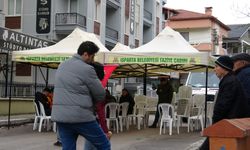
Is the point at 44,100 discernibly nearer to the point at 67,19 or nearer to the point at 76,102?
the point at 76,102

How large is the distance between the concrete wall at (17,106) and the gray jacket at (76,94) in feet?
49.2

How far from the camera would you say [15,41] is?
18250 millimetres

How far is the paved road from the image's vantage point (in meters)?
11.6

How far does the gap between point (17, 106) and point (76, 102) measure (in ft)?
55.4

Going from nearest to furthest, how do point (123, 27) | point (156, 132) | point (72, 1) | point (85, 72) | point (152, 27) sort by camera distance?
1. point (85, 72)
2. point (156, 132)
3. point (72, 1)
4. point (123, 27)
5. point (152, 27)

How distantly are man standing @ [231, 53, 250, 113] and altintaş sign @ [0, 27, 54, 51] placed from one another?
40.6 feet

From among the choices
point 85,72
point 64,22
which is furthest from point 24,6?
point 85,72

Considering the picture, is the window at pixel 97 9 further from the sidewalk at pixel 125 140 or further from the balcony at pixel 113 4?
the sidewalk at pixel 125 140

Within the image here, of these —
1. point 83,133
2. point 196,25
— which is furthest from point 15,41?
point 196,25

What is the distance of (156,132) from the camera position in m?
15.4

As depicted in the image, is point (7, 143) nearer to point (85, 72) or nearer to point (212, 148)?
point (85, 72)

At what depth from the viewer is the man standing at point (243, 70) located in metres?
6.10

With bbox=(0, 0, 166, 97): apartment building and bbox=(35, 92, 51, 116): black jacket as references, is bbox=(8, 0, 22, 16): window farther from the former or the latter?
bbox=(35, 92, 51, 116): black jacket

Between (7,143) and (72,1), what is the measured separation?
22.1 metres
